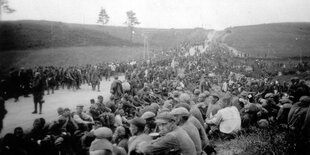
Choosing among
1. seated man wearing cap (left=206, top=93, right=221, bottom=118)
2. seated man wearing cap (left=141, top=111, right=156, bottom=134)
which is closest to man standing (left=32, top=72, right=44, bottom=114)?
seated man wearing cap (left=206, top=93, right=221, bottom=118)

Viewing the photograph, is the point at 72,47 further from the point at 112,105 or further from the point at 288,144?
the point at 288,144

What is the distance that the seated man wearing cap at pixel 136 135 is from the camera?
406cm

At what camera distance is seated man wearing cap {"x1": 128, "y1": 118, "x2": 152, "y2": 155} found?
13.3 ft

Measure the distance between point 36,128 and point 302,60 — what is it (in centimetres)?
1196

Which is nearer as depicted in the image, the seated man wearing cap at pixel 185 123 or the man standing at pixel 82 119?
the seated man wearing cap at pixel 185 123

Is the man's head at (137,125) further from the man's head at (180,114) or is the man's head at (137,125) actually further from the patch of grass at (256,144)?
the patch of grass at (256,144)

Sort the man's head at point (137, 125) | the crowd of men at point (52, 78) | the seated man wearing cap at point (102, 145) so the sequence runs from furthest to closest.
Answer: the crowd of men at point (52, 78) → the man's head at point (137, 125) → the seated man wearing cap at point (102, 145)

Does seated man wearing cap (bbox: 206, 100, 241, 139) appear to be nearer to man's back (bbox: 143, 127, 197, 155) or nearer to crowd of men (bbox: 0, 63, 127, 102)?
man's back (bbox: 143, 127, 197, 155)

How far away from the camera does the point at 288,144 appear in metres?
5.55

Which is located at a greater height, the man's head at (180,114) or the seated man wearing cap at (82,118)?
the man's head at (180,114)

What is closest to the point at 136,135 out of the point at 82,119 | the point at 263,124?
the point at 82,119

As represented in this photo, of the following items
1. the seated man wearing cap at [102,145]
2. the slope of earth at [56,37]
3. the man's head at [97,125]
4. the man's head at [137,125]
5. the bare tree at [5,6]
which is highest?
the slope of earth at [56,37]

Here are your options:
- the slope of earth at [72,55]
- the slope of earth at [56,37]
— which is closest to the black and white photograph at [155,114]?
the slope of earth at [72,55]

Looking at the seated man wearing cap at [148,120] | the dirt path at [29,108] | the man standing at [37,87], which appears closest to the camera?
the seated man wearing cap at [148,120]
